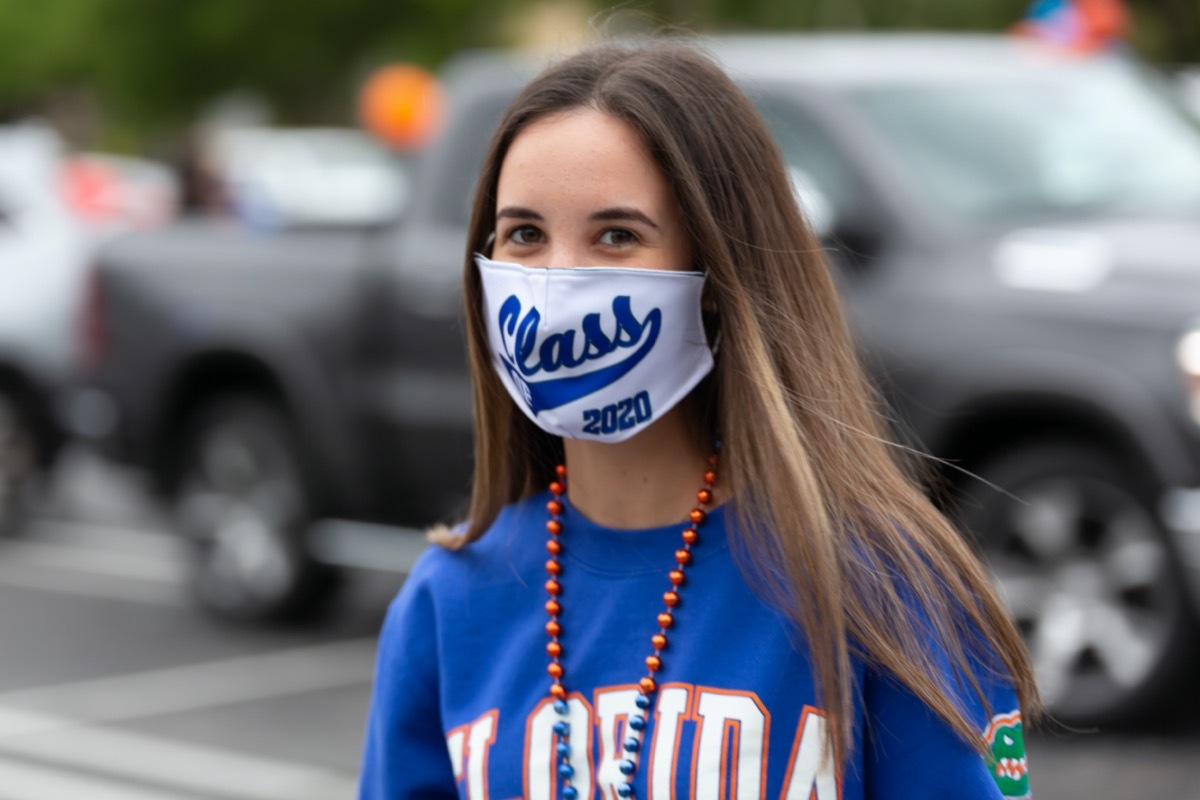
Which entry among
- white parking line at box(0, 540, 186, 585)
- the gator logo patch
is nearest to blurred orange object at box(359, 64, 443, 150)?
white parking line at box(0, 540, 186, 585)

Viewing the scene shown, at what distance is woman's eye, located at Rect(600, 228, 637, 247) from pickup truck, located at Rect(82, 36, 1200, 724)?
2538 mm

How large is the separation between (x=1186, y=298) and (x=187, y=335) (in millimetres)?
4141

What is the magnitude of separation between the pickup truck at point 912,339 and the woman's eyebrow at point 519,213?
8.39 feet

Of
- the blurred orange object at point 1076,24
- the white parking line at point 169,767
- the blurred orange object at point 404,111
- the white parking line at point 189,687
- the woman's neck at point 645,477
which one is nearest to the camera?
the woman's neck at point 645,477

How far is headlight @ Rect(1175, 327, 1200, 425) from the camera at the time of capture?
5148 mm

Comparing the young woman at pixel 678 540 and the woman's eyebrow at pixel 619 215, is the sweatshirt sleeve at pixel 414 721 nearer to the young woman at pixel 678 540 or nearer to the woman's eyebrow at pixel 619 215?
the young woman at pixel 678 540

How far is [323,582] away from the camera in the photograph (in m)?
7.58

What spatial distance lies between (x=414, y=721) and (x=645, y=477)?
0.40 m

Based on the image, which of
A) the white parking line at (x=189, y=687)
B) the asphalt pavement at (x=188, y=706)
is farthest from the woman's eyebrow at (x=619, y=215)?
the white parking line at (x=189, y=687)

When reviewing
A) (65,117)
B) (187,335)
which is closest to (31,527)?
(187,335)

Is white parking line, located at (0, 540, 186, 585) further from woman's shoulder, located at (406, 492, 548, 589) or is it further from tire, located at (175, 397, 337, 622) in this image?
woman's shoulder, located at (406, 492, 548, 589)

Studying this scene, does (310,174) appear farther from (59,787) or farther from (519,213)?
(519,213)

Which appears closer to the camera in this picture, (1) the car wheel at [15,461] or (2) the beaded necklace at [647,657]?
(2) the beaded necklace at [647,657]

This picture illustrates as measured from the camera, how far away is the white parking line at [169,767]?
543cm
